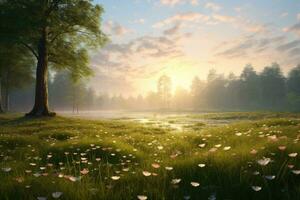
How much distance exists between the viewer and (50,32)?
1111 inches

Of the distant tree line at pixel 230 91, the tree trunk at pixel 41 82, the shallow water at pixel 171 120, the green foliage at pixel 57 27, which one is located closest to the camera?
the green foliage at pixel 57 27

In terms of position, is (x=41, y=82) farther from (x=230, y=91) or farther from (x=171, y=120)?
(x=230, y=91)

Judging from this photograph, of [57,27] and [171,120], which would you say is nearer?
[57,27]

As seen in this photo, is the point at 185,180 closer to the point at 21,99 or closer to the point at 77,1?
the point at 77,1

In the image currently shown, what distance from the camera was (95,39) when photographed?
29422mm

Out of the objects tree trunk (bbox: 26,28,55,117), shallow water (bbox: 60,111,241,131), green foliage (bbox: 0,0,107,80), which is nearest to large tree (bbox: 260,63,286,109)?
shallow water (bbox: 60,111,241,131)

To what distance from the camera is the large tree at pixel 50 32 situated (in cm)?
2331

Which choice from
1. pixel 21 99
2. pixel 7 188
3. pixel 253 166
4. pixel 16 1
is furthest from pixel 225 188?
pixel 21 99

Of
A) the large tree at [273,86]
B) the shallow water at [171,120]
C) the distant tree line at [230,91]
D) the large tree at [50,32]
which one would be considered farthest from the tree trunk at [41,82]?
the large tree at [273,86]

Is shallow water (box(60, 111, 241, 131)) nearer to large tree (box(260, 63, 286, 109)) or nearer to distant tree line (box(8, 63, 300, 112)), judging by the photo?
distant tree line (box(8, 63, 300, 112))

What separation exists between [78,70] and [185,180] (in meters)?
28.0

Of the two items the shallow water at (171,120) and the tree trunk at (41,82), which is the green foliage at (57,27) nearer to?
the tree trunk at (41,82)

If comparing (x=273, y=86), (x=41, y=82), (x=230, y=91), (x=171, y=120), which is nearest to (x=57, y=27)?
(x=41, y=82)

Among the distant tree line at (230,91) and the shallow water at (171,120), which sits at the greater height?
the distant tree line at (230,91)
